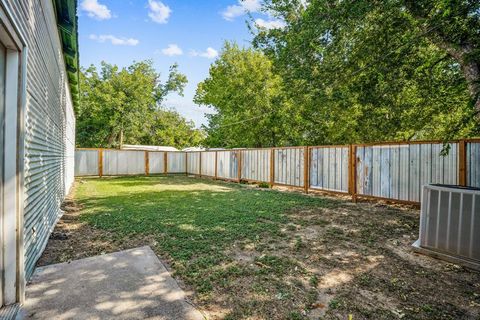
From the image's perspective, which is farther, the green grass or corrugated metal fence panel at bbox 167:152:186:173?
corrugated metal fence panel at bbox 167:152:186:173

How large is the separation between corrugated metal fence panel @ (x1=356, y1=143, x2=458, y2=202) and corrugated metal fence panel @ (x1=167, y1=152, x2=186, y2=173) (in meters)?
11.9

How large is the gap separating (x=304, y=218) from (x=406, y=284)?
8.53ft

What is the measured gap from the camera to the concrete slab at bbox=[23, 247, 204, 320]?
1.86 m

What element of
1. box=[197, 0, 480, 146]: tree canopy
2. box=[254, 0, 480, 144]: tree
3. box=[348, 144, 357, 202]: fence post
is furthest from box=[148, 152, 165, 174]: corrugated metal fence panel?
box=[348, 144, 357, 202]: fence post

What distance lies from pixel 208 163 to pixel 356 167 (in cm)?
844

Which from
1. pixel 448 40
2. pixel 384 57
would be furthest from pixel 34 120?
pixel 448 40

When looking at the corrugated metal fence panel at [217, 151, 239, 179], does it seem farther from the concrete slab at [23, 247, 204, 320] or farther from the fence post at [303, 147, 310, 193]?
the concrete slab at [23, 247, 204, 320]

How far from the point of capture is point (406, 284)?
2395 millimetres

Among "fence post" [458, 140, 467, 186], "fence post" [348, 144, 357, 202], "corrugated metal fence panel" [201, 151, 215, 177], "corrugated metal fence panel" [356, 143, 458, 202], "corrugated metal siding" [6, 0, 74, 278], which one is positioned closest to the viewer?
"corrugated metal siding" [6, 0, 74, 278]

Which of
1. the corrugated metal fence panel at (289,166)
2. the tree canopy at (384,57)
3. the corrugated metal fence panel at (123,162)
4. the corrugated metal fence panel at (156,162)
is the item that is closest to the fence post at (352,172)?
the tree canopy at (384,57)

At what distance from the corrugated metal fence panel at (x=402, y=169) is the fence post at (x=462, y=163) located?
7 centimetres

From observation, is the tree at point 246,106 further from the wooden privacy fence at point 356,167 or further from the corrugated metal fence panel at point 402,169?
the corrugated metal fence panel at point 402,169

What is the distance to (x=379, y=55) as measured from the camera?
576 cm

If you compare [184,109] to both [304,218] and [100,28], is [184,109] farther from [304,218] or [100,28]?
[304,218]
